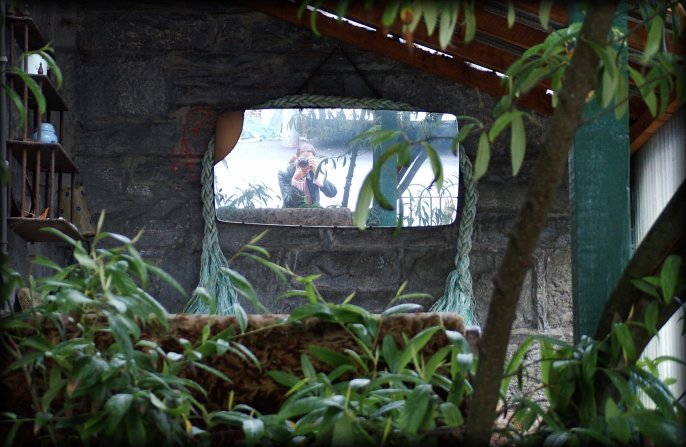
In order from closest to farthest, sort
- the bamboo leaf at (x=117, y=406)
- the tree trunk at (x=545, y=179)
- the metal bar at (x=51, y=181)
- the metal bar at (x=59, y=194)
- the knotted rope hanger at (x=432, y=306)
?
1. the tree trunk at (x=545, y=179)
2. the bamboo leaf at (x=117, y=406)
3. the metal bar at (x=51, y=181)
4. the metal bar at (x=59, y=194)
5. the knotted rope hanger at (x=432, y=306)

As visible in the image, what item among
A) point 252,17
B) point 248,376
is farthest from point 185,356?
point 252,17

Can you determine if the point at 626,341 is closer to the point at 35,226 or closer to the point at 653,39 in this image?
the point at 653,39

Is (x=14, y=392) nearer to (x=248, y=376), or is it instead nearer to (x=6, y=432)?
(x=6, y=432)

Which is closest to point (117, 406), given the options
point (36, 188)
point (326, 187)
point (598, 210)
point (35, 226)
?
point (598, 210)

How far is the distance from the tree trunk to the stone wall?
124 inches

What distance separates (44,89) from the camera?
132 inches

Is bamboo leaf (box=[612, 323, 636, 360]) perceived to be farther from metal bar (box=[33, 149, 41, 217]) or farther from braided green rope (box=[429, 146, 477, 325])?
braided green rope (box=[429, 146, 477, 325])

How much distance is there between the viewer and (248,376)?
3.54 feet

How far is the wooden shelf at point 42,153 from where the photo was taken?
3115 millimetres

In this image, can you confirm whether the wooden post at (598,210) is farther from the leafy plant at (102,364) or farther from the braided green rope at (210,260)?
the braided green rope at (210,260)

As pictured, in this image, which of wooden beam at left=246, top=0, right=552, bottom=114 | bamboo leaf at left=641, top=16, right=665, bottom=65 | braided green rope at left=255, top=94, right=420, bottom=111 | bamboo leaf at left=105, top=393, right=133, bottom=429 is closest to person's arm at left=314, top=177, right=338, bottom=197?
braided green rope at left=255, top=94, right=420, bottom=111

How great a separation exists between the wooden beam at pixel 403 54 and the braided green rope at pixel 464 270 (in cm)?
28

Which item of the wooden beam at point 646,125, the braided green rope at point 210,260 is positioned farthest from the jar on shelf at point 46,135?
the wooden beam at point 646,125

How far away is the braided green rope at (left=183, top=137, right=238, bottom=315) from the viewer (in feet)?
12.2
